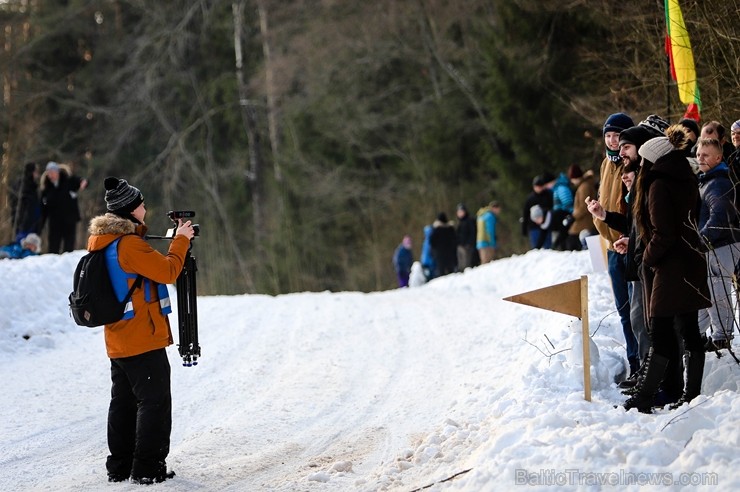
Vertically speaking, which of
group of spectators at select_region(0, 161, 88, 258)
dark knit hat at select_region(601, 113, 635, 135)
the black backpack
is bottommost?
the black backpack

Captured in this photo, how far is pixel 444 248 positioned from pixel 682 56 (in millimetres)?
14411

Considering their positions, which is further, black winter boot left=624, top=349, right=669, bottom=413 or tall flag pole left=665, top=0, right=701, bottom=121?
tall flag pole left=665, top=0, right=701, bottom=121

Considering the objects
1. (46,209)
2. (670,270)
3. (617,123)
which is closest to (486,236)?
(46,209)

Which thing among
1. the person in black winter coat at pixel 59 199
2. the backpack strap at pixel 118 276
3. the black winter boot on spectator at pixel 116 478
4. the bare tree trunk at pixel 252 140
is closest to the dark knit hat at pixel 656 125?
the backpack strap at pixel 118 276

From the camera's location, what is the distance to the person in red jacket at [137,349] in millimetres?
7066

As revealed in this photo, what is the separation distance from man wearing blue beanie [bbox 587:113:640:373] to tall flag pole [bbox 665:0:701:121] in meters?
2.52

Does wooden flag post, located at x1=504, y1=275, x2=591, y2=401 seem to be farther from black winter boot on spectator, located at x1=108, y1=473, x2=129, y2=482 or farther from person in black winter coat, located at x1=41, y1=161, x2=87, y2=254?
person in black winter coat, located at x1=41, y1=161, x2=87, y2=254

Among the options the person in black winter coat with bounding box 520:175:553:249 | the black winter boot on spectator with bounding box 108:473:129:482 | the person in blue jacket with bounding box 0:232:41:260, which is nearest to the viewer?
→ the black winter boot on spectator with bounding box 108:473:129:482

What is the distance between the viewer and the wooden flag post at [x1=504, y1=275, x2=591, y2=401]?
7.45 meters

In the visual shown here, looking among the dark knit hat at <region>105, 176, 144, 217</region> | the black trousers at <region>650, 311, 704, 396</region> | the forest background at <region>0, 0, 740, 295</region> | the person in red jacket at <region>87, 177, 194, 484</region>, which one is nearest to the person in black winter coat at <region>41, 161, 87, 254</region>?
the forest background at <region>0, 0, 740, 295</region>

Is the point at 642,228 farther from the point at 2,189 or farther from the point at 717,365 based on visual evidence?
the point at 2,189

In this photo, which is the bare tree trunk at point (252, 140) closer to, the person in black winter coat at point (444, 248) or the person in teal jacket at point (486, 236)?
the person in black winter coat at point (444, 248)

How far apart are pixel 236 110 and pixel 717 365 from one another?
32.7 metres

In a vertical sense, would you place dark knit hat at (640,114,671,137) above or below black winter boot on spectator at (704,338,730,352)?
above
